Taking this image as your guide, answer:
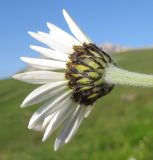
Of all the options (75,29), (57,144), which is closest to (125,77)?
(75,29)

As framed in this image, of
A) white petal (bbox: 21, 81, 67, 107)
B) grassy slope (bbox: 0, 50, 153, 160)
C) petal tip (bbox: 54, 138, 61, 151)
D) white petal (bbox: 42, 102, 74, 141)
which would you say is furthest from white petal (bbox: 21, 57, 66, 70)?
grassy slope (bbox: 0, 50, 153, 160)

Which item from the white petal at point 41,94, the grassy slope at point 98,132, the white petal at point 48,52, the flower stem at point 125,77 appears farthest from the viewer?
the grassy slope at point 98,132

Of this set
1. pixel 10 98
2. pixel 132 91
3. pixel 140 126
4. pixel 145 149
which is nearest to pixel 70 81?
pixel 145 149

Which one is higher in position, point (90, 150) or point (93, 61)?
point (93, 61)

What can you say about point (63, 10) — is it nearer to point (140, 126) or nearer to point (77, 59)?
point (77, 59)

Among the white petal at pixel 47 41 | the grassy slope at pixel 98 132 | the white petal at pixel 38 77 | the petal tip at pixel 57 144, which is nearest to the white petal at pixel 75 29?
the white petal at pixel 47 41

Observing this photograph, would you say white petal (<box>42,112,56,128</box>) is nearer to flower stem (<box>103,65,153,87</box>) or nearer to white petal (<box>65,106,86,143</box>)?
white petal (<box>65,106,86,143</box>)

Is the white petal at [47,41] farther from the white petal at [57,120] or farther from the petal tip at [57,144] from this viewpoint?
the petal tip at [57,144]
